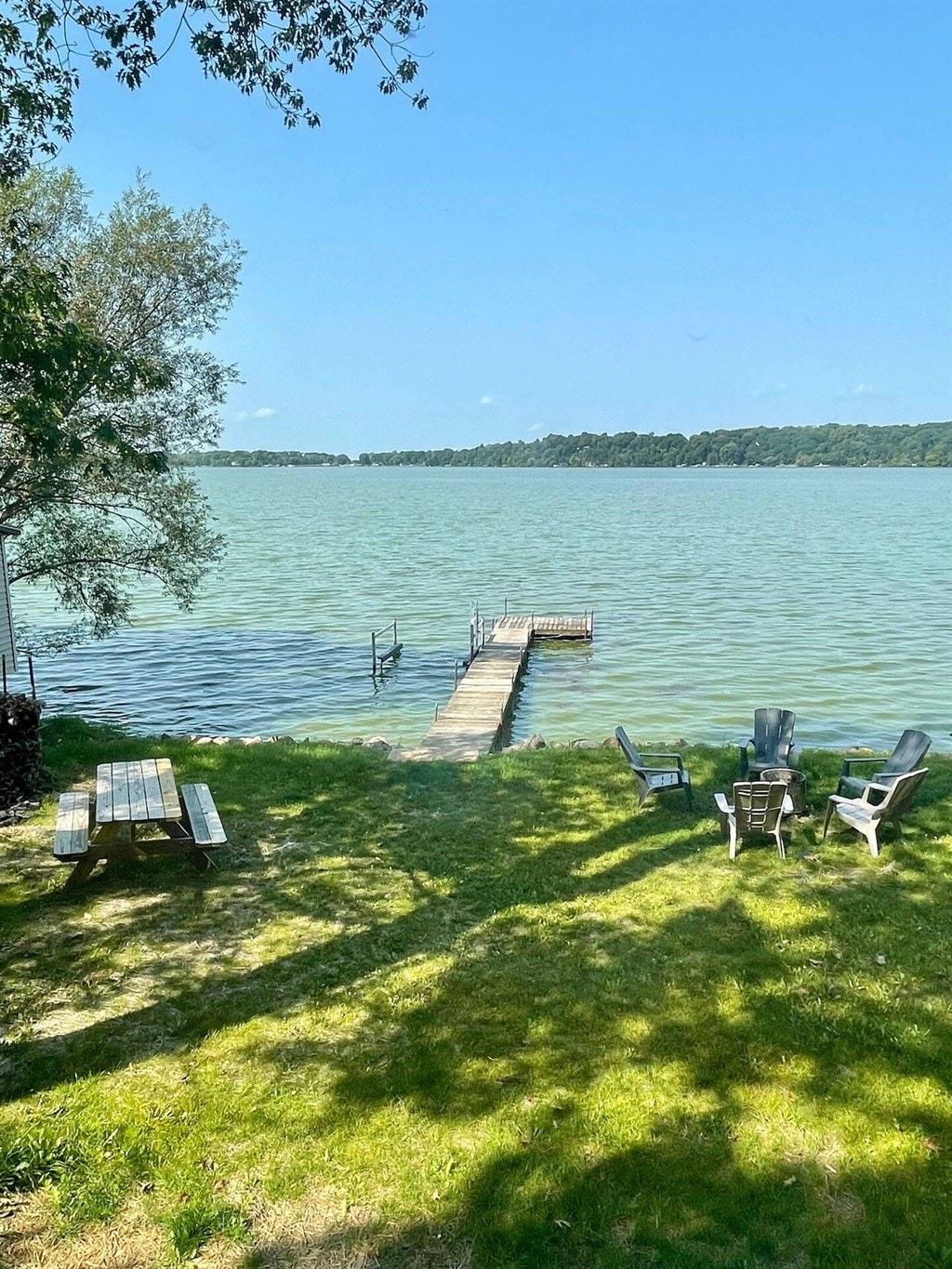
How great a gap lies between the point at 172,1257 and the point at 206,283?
1755 cm

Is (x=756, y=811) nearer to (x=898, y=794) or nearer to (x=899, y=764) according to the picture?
(x=898, y=794)

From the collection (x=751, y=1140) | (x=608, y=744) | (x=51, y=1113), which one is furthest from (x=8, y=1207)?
(x=608, y=744)

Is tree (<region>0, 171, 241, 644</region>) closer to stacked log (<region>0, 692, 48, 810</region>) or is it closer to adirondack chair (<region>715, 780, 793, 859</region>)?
stacked log (<region>0, 692, 48, 810</region>)

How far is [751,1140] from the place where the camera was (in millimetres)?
4715

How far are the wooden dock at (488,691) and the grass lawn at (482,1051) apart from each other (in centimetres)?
467

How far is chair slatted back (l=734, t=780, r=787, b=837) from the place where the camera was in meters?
8.56

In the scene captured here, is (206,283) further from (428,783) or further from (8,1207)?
(8,1207)

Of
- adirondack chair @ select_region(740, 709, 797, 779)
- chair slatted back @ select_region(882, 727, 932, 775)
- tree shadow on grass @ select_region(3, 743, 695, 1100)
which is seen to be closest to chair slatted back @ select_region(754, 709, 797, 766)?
adirondack chair @ select_region(740, 709, 797, 779)

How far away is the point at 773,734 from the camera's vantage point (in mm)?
11227

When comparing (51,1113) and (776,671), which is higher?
(51,1113)

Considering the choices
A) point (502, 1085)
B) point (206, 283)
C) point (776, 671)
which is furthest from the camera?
point (776, 671)

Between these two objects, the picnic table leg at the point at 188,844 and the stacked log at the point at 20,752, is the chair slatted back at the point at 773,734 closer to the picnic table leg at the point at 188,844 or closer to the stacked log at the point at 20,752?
the picnic table leg at the point at 188,844

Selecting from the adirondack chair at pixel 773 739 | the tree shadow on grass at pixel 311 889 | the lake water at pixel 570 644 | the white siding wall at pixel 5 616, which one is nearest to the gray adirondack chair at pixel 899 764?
the adirondack chair at pixel 773 739

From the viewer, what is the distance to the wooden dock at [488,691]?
16734 mm
